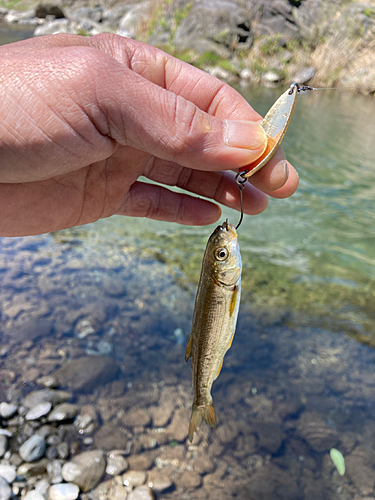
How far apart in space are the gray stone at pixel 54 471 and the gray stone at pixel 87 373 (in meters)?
0.81

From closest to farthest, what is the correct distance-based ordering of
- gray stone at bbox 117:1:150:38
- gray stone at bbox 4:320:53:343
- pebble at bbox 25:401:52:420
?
pebble at bbox 25:401:52:420 → gray stone at bbox 4:320:53:343 → gray stone at bbox 117:1:150:38

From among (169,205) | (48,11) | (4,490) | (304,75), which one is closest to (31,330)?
(4,490)

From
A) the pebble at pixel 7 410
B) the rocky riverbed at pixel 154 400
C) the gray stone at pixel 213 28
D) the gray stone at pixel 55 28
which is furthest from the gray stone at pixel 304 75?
the pebble at pixel 7 410

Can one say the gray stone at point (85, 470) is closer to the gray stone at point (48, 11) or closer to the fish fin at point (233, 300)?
the fish fin at point (233, 300)

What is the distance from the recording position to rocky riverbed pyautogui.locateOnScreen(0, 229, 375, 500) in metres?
3.39

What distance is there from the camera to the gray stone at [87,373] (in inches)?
163

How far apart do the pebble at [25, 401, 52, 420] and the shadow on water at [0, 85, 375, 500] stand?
1.00ft

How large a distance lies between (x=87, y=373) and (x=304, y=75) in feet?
65.1

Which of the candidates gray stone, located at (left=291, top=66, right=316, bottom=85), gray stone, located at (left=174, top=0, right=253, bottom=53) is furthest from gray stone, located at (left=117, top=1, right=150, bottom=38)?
gray stone, located at (left=291, top=66, right=316, bottom=85)

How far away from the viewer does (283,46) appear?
21625 mm

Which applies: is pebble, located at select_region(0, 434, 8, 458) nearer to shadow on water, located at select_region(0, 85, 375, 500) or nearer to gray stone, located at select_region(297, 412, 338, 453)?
shadow on water, located at select_region(0, 85, 375, 500)

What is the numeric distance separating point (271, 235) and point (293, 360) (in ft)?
10.00

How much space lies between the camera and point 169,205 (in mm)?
3609

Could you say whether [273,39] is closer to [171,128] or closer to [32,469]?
[171,128]
